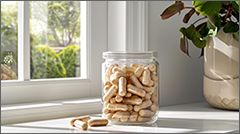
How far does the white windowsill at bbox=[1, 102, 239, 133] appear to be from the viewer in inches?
30.1

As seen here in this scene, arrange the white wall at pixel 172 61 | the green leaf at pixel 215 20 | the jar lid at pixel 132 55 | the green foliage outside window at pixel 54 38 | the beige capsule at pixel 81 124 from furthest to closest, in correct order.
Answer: the green foliage outside window at pixel 54 38
the white wall at pixel 172 61
the green leaf at pixel 215 20
the jar lid at pixel 132 55
the beige capsule at pixel 81 124

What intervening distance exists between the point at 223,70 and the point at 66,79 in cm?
62

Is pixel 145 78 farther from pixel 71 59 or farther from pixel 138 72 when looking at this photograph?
pixel 71 59

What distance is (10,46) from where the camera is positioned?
1.04 m

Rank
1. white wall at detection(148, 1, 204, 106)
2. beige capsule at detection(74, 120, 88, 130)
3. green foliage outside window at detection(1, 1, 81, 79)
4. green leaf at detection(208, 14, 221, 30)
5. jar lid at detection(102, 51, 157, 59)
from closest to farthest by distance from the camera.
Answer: beige capsule at detection(74, 120, 88, 130)
jar lid at detection(102, 51, 157, 59)
green leaf at detection(208, 14, 221, 30)
white wall at detection(148, 1, 204, 106)
green foliage outside window at detection(1, 1, 81, 79)

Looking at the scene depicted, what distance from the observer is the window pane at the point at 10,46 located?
1011mm

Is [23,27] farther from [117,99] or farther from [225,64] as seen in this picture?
[225,64]

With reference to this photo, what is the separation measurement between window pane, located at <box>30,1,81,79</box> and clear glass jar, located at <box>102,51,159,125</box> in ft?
1.62

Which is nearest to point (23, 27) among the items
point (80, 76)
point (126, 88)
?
point (80, 76)

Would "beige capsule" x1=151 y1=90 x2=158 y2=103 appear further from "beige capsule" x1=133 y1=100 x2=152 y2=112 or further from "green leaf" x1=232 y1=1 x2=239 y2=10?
"green leaf" x1=232 y1=1 x2=239 y2=10

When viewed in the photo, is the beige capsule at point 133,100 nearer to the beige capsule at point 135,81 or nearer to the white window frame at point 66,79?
the beige capsule at point 135,81

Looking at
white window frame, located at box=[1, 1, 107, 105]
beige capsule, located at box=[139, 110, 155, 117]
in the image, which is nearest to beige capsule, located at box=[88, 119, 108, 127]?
beige capsule, located at box=[139, 110, 155, 117]

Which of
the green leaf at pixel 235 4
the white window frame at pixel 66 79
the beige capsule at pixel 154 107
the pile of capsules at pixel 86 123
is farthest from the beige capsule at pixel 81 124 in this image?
→ the green leaf at pixel 235 4

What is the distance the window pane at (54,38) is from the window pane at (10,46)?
0.80 feet
